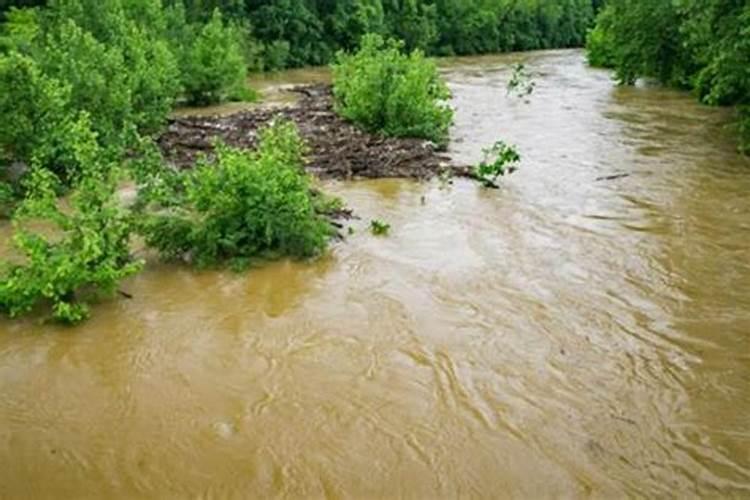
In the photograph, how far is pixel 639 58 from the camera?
1238 inches

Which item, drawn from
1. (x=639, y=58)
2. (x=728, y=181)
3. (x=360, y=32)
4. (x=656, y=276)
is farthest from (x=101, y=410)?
(x=360, y=32)

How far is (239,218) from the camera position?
10938 millimetres

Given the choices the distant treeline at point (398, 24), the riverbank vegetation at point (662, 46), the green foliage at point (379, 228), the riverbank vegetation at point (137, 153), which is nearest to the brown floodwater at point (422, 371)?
the green foliage at point (379, 228)

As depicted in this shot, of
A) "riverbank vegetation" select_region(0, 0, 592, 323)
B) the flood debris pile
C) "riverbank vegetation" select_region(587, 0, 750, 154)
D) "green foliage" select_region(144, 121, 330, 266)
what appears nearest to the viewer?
"riverbank vegetation" select_region(0, 0, 592, 323)

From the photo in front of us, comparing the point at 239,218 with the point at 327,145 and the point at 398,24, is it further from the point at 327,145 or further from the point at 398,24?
the point at 398,24

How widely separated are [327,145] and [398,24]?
38387 mm

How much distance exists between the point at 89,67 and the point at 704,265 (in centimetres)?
1288

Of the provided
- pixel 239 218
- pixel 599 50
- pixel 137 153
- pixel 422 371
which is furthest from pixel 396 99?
pixel 599 50

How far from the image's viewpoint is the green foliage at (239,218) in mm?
10734

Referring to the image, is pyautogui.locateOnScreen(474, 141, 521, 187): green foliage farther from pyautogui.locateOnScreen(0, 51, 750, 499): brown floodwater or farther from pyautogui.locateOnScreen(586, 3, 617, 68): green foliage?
pyautogui.locateOnScreen(586, 3, 617, 68): green foliage

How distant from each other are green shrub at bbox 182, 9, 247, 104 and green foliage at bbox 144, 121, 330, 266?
16.8 meters

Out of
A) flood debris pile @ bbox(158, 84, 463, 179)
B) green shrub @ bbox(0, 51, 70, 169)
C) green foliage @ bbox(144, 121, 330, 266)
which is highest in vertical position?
green shrub @ bbox(0, 51, 70, 169)

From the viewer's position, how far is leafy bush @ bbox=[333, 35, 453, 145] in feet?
66.0

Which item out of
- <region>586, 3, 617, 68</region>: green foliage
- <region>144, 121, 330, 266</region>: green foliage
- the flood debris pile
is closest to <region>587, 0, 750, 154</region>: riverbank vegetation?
<region>586, 3, 617, 68</region>: green foliage
